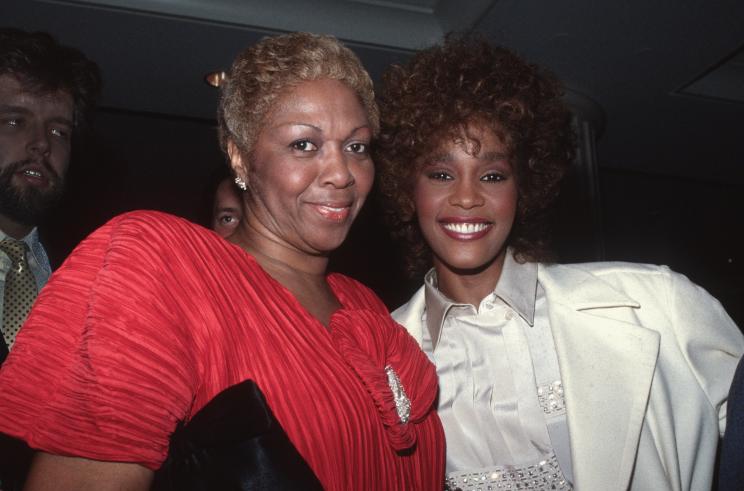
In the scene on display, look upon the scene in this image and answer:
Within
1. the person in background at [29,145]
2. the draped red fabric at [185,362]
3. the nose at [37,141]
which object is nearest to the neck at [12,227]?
the person in background at [29,145]

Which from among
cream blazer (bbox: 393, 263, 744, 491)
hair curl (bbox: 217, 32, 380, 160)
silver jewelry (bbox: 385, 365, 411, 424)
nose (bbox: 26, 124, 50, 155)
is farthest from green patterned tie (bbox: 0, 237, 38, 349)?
cream blazer (bbox: 393, 263, 744, 491)

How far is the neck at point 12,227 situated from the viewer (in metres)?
2.50

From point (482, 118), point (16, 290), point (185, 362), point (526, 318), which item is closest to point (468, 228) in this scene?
point (526, 318)

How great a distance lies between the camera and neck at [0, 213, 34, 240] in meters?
2.50

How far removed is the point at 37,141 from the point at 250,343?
186 cm

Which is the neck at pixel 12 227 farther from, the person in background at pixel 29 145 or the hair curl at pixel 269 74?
the hair curl at pixel 269 74

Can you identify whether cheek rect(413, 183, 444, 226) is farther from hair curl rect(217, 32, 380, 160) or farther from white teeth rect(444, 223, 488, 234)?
hair curl rect(217, 32, 380, 160)

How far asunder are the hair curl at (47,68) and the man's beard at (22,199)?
411mm

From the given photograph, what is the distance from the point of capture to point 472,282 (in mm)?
2340

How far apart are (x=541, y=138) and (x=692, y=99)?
441 centimetres

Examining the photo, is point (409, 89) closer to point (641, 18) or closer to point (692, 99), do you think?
point (641, 18)

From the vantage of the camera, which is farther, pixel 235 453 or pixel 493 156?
pixel 493 156

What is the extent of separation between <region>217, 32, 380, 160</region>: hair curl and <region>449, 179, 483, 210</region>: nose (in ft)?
2.01

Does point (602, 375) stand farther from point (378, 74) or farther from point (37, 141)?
point (378, 74)
